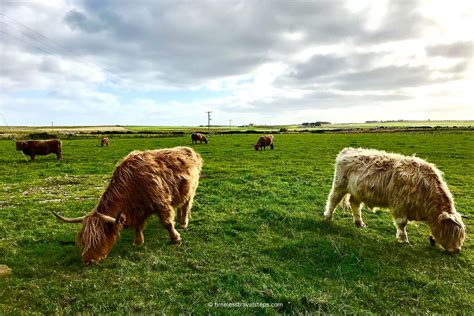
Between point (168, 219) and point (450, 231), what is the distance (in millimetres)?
6412

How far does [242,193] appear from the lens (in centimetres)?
1323

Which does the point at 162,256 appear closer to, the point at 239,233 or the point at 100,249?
the point at 100,249

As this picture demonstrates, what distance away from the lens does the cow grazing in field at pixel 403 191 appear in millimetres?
7320

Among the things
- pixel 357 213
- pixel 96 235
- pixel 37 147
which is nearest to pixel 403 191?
pixel 357 213

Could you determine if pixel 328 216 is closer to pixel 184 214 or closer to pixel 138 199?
pixel 184 214

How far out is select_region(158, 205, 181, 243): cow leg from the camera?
7.62 m

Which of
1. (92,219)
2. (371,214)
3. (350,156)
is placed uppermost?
(350,156)

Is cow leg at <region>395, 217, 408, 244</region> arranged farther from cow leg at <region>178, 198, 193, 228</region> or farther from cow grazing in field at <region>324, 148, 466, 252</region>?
cow leg at <region>178, 198, 193, 228</region>

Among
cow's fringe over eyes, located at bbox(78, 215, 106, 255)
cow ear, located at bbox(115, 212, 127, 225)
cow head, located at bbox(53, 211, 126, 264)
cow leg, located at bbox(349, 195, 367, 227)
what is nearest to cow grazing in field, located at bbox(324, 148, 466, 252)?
cow leg, located at bbox(349, 195, 367, 227)

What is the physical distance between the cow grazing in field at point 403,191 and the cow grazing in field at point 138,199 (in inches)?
178

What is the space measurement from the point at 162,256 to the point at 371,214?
7.15 m

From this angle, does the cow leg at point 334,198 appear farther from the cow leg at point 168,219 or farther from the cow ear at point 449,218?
the cow leg at point 168,219

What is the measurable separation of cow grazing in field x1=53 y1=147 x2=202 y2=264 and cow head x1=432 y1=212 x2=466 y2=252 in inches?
239

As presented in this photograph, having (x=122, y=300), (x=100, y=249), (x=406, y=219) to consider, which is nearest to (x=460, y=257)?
(x=406, y=219)
